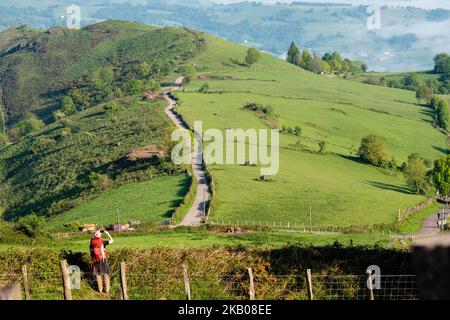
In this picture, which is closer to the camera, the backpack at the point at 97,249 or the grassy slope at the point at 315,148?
the backpack at the point at 97,249

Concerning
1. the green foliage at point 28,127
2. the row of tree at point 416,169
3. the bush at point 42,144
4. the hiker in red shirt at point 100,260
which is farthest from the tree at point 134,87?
the hiker in red shirt at point 100,260

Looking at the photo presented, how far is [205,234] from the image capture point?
60000mm

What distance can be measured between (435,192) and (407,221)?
87.6 ft

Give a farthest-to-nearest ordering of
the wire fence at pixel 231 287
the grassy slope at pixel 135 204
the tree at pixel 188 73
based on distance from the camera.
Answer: the tree at pixel 188 73
the grassy slope at pixel 135 204
the wire fence at pixel 231 287

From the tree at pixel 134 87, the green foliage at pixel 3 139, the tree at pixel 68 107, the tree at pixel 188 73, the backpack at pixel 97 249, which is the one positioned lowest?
the green foliage at pixel 3 139

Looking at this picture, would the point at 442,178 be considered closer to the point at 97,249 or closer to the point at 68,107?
the point at 97,249

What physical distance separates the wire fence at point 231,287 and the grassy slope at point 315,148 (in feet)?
135

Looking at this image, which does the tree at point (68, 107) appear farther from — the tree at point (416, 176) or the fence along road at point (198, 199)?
the tree at point (416, 176)

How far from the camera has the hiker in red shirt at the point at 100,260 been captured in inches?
976

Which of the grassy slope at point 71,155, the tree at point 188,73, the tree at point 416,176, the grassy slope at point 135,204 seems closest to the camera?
the grassy slope at point 135,204

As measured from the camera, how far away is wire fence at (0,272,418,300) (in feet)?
81.0

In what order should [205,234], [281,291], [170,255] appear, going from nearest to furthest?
1. [281,291]
2. [170,255]
3. [205,234]

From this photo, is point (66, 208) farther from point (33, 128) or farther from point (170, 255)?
point (33, 128)

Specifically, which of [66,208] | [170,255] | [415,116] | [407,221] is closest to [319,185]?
[407,221]
